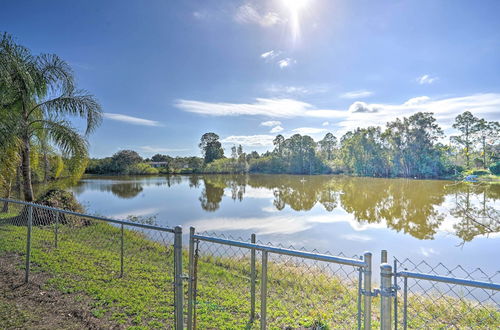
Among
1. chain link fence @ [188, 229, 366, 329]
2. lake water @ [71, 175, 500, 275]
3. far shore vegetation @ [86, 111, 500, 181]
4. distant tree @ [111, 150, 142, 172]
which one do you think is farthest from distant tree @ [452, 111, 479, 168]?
distant tree @ [111, 150, 142, 172]

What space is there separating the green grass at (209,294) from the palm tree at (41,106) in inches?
132

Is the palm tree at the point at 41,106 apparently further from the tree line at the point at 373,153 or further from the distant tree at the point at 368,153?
the distant tree at the point at 368,153

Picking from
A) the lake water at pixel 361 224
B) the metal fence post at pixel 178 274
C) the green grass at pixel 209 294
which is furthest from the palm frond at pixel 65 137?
the metal fence post at pixel 178 274

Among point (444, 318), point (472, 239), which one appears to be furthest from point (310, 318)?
point (472, 239)

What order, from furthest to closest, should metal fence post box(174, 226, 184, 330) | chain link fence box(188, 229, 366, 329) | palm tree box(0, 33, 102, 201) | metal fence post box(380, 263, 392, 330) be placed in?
palm tree box(0, 33, 102, 201) → chain link fence box(188, 229, 366, 329) → metal fence post box(174, 226, 184, 330) → metal fence post box(380, 263, 392, 330)

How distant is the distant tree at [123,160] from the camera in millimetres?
65438

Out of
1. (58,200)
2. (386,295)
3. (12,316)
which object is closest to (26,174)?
(58,200)

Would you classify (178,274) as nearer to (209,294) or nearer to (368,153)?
(209,294)

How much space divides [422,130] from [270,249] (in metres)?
57.0

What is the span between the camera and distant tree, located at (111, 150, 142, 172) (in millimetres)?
65438

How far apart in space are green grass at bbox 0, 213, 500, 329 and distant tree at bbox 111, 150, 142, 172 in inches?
2449

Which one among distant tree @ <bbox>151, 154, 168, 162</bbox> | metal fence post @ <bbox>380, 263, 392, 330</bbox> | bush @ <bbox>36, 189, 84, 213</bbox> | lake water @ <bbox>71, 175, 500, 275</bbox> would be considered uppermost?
distant tree @ <bbox>151, 154, 168, 162</bbox>

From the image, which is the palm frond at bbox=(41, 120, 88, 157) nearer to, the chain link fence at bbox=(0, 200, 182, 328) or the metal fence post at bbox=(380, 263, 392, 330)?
the chain link fence at bbox=(0, 200, 182, 328)

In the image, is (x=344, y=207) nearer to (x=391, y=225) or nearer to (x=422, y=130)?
(x=391, y=225)
